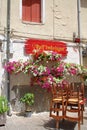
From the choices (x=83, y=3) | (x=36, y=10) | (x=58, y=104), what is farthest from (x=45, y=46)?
(x=58, y=104)

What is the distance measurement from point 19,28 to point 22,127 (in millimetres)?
4319

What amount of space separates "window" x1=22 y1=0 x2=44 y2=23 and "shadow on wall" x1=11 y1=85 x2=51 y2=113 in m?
2.82

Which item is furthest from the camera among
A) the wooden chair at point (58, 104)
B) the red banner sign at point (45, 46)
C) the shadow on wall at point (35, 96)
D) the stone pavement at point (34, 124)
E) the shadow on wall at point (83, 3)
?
the shadow on wall at point (83, 3)

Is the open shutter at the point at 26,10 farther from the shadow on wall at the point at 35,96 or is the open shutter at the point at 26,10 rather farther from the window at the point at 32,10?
the shadow on wall at the point at 35,96

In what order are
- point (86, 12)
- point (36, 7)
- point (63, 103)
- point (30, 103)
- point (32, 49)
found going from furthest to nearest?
point (86, 12), point (36, 7), point (32, 49), point (30, 103), point (63, 103)

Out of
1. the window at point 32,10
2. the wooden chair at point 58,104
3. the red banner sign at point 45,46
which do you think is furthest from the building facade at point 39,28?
the wooden chair at point 58,104

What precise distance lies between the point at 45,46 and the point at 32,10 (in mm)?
1654

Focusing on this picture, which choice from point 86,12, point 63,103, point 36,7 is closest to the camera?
point 63,103

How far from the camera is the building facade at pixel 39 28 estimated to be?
11234 millimetres

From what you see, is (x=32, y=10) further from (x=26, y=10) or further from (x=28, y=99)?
(x=28, y=99)

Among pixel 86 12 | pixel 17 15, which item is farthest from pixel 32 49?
pixel 86 12

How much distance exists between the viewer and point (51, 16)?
12.3 m

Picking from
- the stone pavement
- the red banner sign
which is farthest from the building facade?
the stone pavement

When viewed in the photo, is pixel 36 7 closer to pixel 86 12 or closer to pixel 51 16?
pixel 51 16
